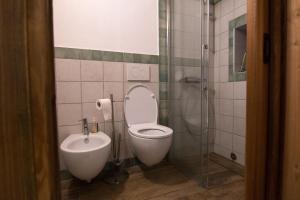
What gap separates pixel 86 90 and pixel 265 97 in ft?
5.07

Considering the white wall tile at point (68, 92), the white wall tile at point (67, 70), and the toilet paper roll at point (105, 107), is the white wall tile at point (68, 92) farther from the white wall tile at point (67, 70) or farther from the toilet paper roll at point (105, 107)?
the toilet paper roll at point (105, 107)

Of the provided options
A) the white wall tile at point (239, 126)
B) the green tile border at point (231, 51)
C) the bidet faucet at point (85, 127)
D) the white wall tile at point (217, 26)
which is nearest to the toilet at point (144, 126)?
the bidet faucet at point (85, 127)

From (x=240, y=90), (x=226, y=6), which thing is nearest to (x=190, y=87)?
(x=240, y=90)

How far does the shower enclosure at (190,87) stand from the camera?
63.5 inches

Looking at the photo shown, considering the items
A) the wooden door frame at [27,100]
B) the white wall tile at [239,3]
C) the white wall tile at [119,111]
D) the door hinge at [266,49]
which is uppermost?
the white wall tile at [239,3]

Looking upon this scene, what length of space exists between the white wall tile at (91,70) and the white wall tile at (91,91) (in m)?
0.05

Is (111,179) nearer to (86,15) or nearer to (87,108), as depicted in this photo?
(87,108)

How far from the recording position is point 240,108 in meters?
1.96

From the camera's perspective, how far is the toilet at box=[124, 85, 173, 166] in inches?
61.4

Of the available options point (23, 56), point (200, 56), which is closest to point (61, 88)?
point (200, 56)

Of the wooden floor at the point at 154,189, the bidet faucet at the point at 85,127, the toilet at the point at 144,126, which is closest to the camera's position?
the wooden floor at the point at 154,189

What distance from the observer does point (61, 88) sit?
1.70 meters

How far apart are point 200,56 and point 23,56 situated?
4.87 ft

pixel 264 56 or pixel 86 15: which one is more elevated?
pixel 86 15
